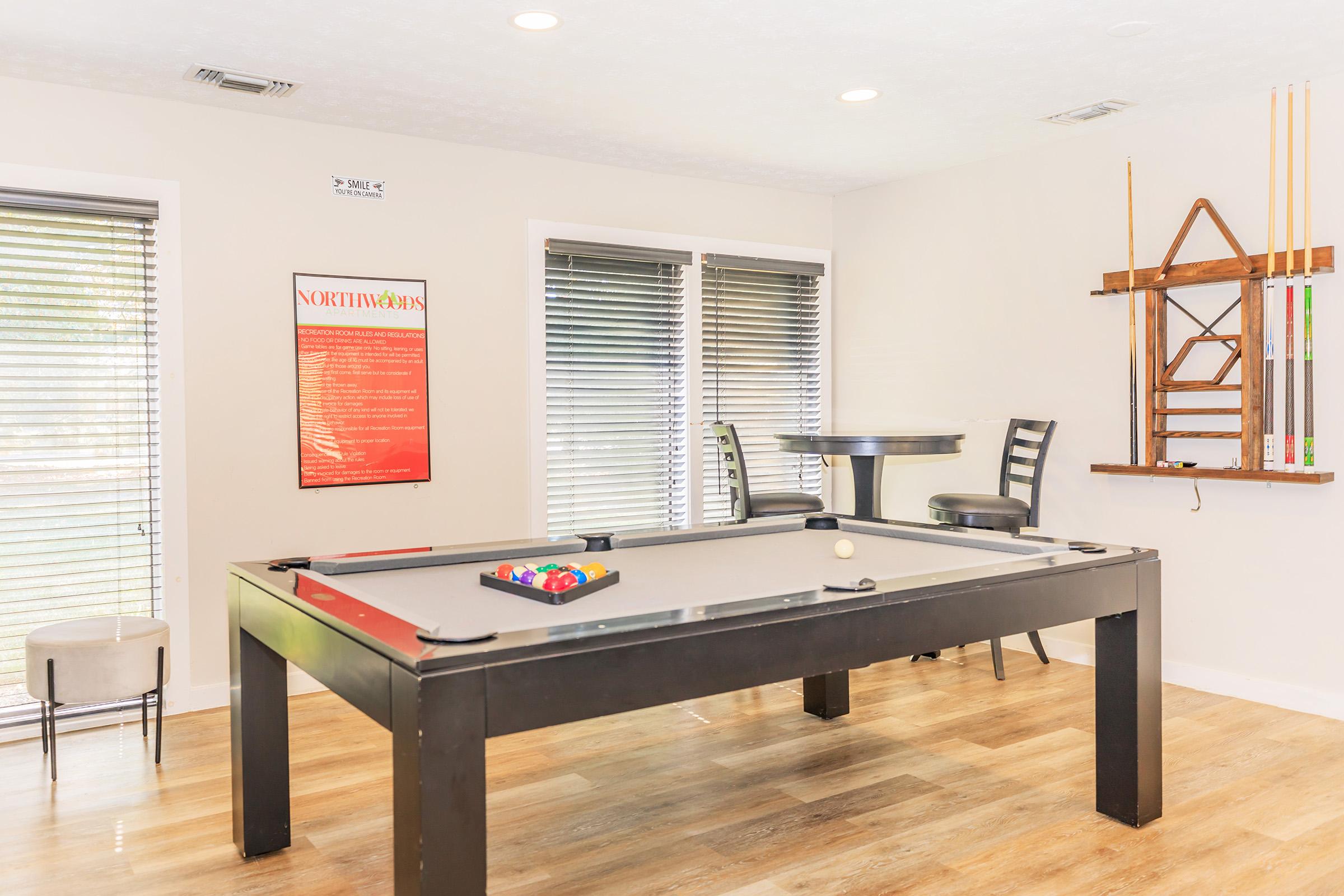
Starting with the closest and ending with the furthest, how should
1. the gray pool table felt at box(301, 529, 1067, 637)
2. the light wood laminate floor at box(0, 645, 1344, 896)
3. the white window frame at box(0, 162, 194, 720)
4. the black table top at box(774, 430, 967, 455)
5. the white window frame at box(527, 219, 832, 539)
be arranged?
the gray pool table felt at box(301, 529, 1067, 637) < the light wood laminate floor at box(0, 645, 1344, 896) < the white window frame at box(0, 162, 194, 720) < the black table top at box(774, 430, 967, 455) < the white window frame at box(527, 219, 832, 539)

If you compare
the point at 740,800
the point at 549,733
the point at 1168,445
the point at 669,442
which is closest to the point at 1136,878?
the point at 740,800

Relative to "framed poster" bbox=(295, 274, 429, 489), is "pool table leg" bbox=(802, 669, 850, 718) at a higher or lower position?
lower

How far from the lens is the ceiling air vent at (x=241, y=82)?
11.1 ft

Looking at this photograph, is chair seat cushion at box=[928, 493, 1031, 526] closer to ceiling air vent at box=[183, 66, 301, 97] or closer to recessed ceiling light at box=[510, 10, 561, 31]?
recessed ceiling light at box=[510, 10, 561, 31]

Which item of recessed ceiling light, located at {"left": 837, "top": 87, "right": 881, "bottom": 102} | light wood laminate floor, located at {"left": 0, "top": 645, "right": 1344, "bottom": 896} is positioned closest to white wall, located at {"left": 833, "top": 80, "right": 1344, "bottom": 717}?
light wood laminate floor, located at {"left": 0, "top": 645, "right": 1344, "bottom": 896}

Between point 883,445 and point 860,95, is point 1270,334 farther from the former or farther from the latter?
point 860,95

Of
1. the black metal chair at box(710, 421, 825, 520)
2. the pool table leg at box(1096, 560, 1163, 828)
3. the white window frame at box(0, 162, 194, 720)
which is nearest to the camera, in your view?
the pool table leg at box(1096, 560, 1163, 828)

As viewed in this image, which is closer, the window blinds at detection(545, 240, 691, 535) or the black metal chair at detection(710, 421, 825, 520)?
the black metal chair at detection(710, 421, 825, 520)

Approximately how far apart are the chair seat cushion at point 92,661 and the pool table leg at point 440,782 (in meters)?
1.96

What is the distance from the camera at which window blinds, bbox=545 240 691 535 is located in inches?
186

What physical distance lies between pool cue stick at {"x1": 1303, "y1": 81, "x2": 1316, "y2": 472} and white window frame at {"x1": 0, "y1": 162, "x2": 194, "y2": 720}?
4309 millimetres

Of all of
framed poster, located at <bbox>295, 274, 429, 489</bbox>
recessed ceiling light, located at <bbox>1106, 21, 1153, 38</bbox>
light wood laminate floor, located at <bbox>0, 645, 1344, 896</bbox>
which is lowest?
light wood laminate floor, located at <bbox>0, 645, 1344, 896</bbox>

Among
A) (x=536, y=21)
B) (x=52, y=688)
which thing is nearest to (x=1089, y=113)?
(x=536, y=21)

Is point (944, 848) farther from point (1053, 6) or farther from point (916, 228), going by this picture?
point (916, 228)
